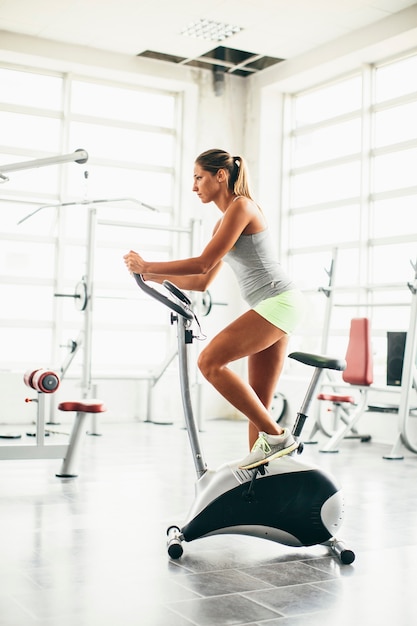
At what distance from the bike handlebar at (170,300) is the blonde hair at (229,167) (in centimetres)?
48

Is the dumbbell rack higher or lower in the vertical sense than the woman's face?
lower

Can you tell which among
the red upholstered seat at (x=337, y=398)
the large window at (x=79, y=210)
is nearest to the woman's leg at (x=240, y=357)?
the red upholstered seat at (x=337, y=398)

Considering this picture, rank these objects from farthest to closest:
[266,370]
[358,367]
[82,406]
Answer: [358,367]
[82,406]
[266,370]

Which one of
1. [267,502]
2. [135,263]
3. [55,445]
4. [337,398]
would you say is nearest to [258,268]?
[135,263]

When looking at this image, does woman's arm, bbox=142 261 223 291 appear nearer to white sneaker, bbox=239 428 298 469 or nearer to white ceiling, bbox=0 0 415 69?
white sneaker, bbox=239 428 298 469

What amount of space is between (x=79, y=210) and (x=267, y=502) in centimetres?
596

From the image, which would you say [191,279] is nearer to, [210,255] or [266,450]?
[210,255]

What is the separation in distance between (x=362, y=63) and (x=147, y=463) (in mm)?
4823

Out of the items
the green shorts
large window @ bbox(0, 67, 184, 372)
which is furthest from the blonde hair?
large window @ bbox(0, 67, 184, 372)

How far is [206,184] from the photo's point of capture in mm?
3125

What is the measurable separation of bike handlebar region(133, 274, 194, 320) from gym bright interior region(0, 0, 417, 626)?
1.88 m

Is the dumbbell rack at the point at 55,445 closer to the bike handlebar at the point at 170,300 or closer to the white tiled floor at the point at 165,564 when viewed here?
the white tiled floor at the point at 165,564

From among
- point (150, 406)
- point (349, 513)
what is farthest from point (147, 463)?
point (150, 406)

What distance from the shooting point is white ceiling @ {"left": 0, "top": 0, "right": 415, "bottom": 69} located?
701cm
